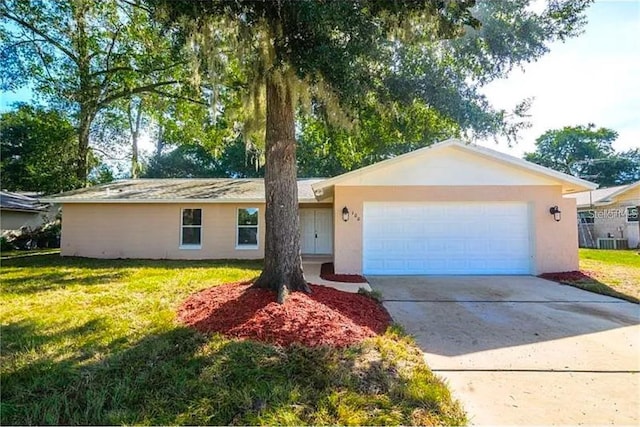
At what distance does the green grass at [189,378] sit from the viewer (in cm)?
281

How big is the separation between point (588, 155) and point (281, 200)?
42521 millimetres

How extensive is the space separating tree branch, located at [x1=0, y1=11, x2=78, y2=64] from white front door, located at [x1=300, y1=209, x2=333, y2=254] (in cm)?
1016

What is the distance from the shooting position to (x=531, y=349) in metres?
4.25

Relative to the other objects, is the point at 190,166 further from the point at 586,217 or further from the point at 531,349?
the point at 531,349

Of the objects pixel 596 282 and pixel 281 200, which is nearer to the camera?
pixel 281 200

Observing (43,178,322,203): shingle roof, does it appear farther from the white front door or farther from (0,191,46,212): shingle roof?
(0,191,46,212): shingle roof

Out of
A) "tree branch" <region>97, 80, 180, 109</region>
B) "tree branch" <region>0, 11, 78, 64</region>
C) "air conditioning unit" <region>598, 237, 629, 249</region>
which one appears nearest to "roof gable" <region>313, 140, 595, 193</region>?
"tree branch" <region>97, 80, 180, 109</region>

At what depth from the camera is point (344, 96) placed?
5207mm

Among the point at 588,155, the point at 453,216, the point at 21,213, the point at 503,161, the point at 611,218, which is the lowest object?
the point at 453,216

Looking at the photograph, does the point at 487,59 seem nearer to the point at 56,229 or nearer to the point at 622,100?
the point at 622,100

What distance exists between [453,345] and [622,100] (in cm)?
703

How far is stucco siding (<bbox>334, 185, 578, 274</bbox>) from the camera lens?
9461mm

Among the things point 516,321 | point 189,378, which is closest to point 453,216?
point 516,321

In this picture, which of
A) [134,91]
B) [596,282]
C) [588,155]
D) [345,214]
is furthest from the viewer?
[588,155]
